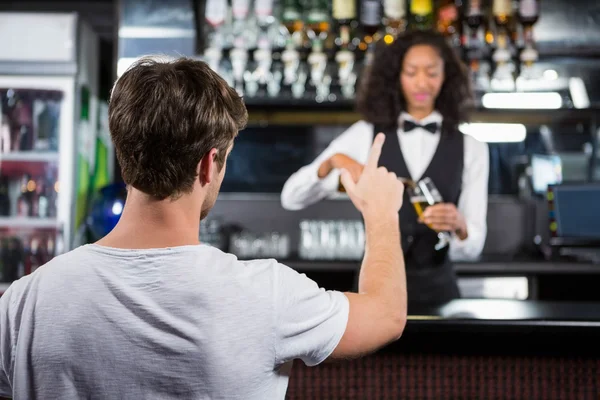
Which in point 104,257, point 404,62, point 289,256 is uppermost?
point 404,62

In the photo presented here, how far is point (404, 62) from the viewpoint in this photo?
2615 mm

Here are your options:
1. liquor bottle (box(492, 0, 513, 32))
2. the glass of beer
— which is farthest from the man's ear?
liquor bottle (box(492, 0, 513, 32))

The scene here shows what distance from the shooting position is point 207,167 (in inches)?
37.6

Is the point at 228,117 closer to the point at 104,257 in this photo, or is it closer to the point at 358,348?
the point at 104,257

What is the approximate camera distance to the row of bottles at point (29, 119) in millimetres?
3961

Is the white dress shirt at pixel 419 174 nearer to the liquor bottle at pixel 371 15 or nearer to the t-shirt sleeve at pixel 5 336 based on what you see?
the liquor bottle at pixel 371 15

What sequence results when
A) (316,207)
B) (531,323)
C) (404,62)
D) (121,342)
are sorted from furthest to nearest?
(316,207)
(404,62)
(531,323)
(121,342)

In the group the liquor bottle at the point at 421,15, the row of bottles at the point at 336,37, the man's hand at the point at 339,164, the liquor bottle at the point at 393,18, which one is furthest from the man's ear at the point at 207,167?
the liquor bottle at the point at 421,15

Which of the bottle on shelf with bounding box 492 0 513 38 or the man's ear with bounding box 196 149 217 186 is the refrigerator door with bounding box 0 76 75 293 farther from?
the man's ear with bounding box 196 149 217 186

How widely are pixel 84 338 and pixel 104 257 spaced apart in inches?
4.1

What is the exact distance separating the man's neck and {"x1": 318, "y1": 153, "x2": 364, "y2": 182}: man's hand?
2.27 ft

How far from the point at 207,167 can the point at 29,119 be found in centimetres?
335

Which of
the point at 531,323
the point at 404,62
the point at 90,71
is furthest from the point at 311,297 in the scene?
the point at 90,71

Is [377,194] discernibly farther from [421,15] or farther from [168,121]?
[421,15]
